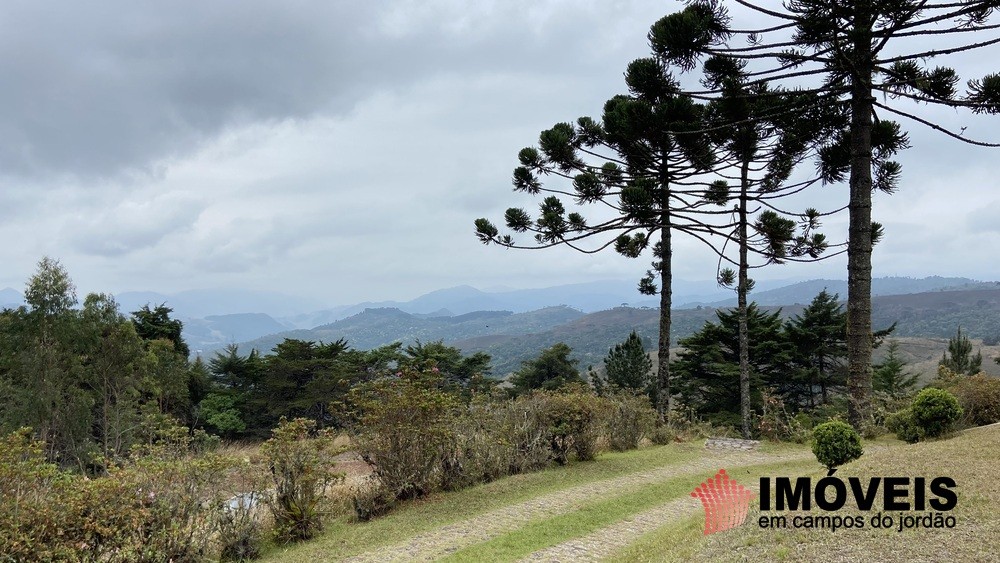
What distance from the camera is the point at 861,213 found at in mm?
8992

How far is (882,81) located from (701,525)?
8.53 meters

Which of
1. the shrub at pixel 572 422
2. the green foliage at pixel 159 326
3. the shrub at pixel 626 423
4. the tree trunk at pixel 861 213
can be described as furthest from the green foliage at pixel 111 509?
the green foliage at pixel 159 326

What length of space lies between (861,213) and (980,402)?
17.2 feet

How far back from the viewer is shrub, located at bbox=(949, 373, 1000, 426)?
10.6 metres

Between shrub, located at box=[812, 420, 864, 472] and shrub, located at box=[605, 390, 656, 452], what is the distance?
17.5 feet

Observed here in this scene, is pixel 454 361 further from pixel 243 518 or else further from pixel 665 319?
pixel 243 518

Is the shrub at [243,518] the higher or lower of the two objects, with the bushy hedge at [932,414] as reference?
lower

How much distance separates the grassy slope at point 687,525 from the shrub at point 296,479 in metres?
0.29

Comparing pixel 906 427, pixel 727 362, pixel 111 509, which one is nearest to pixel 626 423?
pixel 906 427

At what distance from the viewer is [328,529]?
7051 millimetres

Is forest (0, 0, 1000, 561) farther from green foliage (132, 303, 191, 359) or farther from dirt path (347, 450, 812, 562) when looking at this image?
green foliage (132, 303, 191, 359)

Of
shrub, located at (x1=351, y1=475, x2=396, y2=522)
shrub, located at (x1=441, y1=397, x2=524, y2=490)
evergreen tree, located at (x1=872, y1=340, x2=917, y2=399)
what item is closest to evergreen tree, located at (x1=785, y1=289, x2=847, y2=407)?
evergreen tree, located at (x1=872, y1=340, x2=917, y2=399)

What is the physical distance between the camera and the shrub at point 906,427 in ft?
31.0

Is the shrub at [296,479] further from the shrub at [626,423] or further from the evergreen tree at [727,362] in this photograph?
the evergreen tree at [727,362]
